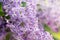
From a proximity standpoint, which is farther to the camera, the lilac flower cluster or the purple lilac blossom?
the purple lilac blossom

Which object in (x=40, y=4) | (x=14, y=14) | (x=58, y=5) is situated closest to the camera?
(x=14, y=14)

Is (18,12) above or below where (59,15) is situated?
above

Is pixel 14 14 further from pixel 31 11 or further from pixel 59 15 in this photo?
pixel 59 15

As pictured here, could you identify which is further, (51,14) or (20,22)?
(51,14)

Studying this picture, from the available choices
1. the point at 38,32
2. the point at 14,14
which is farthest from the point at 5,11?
the point at 38,32

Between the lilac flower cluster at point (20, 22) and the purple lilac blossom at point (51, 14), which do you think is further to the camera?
the purple lilac blossom at point (51, 14)

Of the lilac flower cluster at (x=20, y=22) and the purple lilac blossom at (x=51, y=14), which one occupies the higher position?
the lilac flower cluster at (x=20, y=22)

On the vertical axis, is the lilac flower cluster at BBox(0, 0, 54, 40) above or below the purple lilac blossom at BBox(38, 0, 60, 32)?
above

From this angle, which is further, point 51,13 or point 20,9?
point 51,13

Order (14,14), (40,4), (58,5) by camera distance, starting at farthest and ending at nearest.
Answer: (58,5) → (40,4) → (14,14)

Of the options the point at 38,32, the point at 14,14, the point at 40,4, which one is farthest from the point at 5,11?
the point at 40,4
